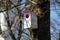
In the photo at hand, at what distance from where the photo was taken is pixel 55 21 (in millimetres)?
5984

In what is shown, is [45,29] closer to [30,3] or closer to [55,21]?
[30,3]

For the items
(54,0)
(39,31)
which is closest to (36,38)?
(39,31)

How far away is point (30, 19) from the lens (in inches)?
199

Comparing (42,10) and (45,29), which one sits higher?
(42,10)

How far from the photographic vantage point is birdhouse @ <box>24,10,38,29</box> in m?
4.84

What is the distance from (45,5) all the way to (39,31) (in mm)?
512

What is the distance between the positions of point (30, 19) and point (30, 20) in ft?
0.09

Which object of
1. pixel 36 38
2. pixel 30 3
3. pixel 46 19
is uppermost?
pixel 30 3

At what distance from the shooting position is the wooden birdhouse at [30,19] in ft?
15.9

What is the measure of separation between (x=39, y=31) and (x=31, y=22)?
42 cm

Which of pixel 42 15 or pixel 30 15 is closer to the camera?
pixel 42 15

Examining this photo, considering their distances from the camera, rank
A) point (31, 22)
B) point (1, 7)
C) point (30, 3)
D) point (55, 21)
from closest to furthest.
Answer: point (30, 3) → point (31, 22) → point (1, 7) → point (55, 21)

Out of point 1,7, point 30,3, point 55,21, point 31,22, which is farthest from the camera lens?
point 55,21

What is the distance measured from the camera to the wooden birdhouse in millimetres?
4840
